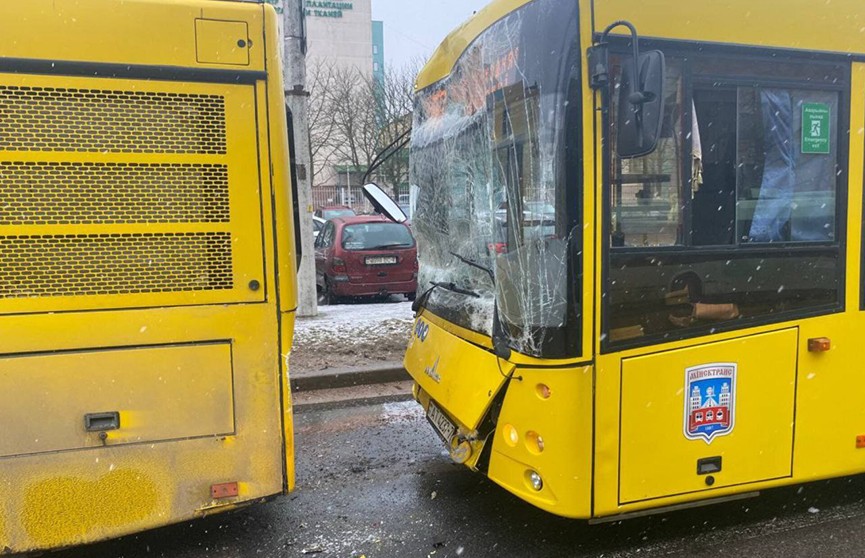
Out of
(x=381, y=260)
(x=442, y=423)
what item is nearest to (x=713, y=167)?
(x=442, y=423)

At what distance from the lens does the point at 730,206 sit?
9.88 feet

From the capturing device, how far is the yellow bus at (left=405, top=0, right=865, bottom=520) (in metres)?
2.76

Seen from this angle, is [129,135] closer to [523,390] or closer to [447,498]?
[523,390]

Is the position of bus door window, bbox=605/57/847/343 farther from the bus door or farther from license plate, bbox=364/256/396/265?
license plate, bbox=364/256/396/265

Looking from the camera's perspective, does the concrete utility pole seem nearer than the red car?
Yes

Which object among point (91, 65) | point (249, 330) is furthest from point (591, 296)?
point (91, 65)

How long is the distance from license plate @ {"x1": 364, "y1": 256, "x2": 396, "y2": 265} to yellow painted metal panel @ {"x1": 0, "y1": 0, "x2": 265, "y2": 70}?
730cm

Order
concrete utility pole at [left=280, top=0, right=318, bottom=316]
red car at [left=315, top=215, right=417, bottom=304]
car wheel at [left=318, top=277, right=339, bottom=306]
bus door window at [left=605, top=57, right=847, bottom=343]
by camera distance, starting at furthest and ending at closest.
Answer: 1. car wheel at [left=318, top=277, right=339, bottom=306]
2. red car at [left=315, top=215, right=417, bottom=304]
3. concrete utility pole at [left=280, top=0, right=318, bottom=316]
4. bus door window at [left=605, top=57, right=847, bottom=343]

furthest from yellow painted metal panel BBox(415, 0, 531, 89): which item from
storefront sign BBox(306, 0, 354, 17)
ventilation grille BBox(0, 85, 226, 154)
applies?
storefront sign BBox(306, 0, 354, 17)

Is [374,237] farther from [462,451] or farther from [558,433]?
[558,433]

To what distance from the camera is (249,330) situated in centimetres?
289

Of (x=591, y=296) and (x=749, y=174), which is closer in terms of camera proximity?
(x=591, y=296)

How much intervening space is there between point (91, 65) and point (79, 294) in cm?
98

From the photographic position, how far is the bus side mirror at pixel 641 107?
2.54 m
